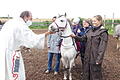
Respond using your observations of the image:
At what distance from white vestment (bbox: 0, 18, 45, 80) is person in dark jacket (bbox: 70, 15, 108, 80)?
57.4 inches

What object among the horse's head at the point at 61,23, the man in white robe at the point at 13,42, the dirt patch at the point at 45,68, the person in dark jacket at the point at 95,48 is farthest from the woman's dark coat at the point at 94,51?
the dirt patch at the point at 45,68

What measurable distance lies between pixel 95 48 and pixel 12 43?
1.95 meters

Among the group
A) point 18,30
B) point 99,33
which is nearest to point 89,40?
point 99,33

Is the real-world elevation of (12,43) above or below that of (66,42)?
above

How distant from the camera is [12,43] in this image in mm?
4855

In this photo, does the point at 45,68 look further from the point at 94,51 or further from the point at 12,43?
the point at 12,43

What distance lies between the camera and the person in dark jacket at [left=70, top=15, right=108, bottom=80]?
5.66 m

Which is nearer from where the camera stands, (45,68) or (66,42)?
(66,42)

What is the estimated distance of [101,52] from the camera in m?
5.62

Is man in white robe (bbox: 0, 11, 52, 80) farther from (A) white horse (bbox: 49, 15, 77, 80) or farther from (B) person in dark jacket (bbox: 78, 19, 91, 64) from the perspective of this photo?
(B) person in dark jacket (bbox: 78, 19, 91, 64)

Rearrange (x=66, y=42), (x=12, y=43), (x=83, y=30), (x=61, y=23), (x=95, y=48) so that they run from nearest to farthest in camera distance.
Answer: (x=12, y=43) < (x=95, y=48) < (x=61, y=23) < (x=66, y=42) < (x=83, y=30)

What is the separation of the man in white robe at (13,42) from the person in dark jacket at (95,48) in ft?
4.70

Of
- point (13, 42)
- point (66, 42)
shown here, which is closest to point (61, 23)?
point (66, 42)

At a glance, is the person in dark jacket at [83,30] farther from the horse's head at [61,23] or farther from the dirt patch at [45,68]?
the dirt patch at [45,68]
